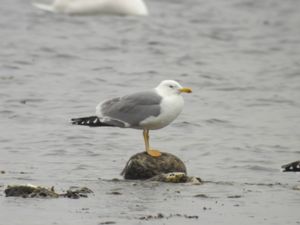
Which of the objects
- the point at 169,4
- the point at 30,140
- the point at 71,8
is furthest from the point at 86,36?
the point at 30,140

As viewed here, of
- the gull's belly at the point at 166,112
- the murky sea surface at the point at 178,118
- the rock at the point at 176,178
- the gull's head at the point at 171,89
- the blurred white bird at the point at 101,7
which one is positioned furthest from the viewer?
the blurred white bird at the point at 101,7

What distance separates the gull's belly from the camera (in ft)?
31.0

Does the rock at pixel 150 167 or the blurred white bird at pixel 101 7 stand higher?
the blurred white bird at pixel 101 7

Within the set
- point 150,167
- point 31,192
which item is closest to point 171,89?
point 150,167

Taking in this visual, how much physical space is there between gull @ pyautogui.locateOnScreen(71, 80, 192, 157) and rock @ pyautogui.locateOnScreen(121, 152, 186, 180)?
0.29 feet

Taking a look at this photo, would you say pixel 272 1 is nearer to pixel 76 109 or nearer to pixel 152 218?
pixel 76 109

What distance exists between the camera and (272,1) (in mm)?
23172

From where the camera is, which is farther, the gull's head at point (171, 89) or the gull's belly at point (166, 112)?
the gull's head at point (171, 89)

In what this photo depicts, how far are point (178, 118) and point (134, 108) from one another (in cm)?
353

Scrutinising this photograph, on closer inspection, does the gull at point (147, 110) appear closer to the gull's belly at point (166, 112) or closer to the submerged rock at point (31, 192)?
the gull's belly at point (166, 112)

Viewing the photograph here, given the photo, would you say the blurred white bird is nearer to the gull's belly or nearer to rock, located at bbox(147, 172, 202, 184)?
the gull's belly

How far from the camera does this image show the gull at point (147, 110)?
31.2 ft

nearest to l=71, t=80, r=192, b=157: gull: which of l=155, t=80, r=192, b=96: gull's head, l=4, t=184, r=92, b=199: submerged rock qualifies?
l=155, t=80, r=192, b=96: gull's head

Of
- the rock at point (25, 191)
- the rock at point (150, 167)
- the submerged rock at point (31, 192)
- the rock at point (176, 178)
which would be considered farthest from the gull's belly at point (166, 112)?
the rock at point (25, 191)
